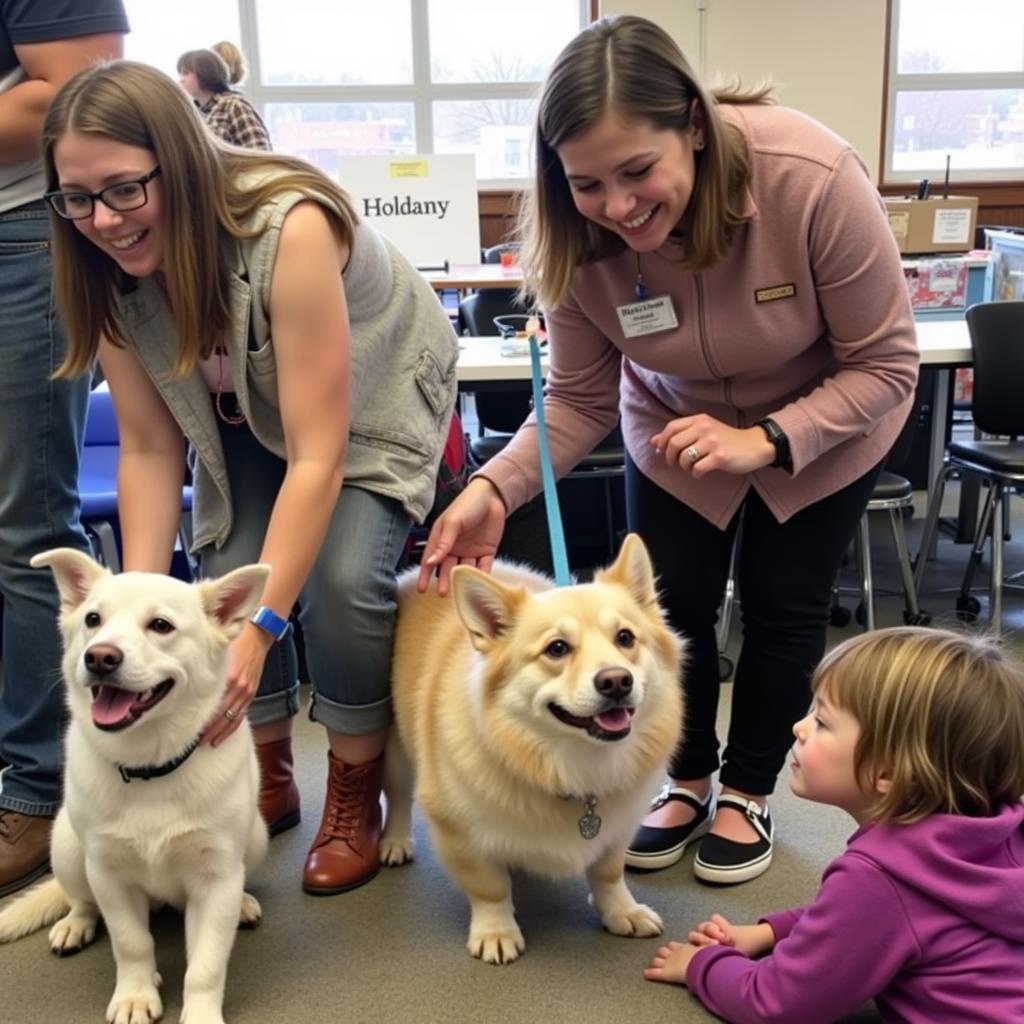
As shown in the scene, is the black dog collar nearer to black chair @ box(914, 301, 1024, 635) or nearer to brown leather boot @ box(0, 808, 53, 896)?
brown leather boot @ box(0, 808, 53, 896)

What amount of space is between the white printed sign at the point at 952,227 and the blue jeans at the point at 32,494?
4.12m

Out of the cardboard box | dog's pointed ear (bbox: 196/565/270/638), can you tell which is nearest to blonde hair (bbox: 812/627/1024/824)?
dog's pointed ear (bbox: 196/565/270/638)

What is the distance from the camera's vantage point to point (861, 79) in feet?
22.6

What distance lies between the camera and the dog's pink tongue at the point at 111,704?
4.19ft

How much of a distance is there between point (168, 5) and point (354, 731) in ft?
22.4

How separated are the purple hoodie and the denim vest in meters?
0.92

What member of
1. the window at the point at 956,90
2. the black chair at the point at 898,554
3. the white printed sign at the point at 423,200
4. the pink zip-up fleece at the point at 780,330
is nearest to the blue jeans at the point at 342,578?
the pink zip-up fleece at the point at 780,330

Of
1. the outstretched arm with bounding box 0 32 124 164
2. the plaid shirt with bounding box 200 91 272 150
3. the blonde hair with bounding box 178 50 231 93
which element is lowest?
the outstretched arm with bounding box 0 32 124 164

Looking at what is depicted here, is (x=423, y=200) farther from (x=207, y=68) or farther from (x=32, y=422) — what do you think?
(x=32, y=422)

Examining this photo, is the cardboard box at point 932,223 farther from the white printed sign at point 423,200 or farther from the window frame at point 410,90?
the window frame at point 410,90

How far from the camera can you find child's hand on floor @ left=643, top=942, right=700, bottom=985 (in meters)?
1.49

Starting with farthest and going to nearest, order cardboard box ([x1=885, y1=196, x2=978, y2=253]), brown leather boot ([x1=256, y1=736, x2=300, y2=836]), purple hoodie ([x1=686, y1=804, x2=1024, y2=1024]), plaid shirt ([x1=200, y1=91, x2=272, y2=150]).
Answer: cardboard box ([x1=885, y1=196, x2=978, y2=253])
plaid shirt ([x1=200, y1=91, x2=272, y2=150])
brown leather boot ([x1=256, y1=736, x2=300, y2=836])
purple hoodie ([x1=686, y1=804, x2=1024, y2=1024])

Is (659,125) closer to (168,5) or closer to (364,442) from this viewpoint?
(364,442)

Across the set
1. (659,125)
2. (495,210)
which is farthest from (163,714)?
(495,210)
